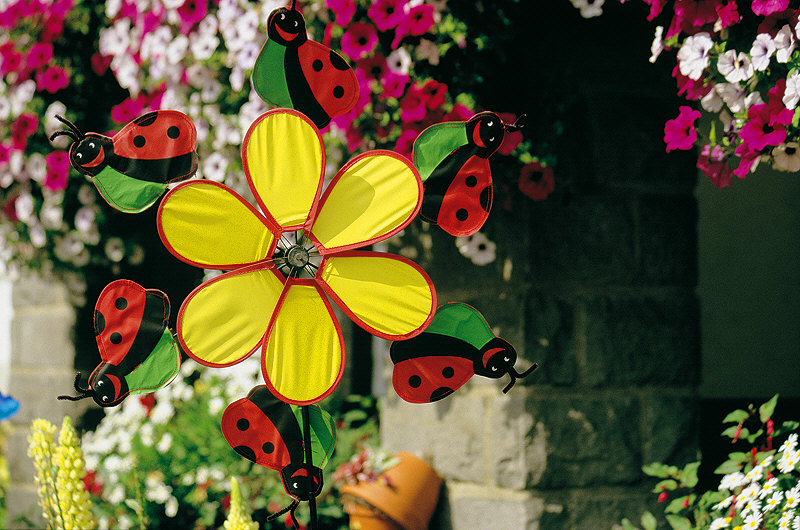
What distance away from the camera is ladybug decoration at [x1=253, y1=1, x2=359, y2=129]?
121 cm

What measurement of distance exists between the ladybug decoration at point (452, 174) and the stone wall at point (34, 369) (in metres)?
1.98

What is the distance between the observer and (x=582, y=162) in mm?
1895

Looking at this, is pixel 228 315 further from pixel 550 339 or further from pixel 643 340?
pixel 643 340

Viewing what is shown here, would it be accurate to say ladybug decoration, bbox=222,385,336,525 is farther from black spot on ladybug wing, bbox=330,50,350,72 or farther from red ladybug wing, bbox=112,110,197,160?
black spot on ladybug wing, bbox=330,50,350,72

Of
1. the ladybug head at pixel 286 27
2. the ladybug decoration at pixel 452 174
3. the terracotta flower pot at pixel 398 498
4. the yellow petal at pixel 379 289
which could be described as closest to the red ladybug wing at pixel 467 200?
the ladybug decoration at pixel 452 174

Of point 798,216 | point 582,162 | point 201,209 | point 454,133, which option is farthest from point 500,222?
point 798,216

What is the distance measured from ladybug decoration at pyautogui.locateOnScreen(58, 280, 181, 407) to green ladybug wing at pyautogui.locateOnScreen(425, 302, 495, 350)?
1.30 ft

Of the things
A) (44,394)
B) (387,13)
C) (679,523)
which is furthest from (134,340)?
(44,394)

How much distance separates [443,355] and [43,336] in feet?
7.24

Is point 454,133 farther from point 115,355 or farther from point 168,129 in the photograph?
point 115,355

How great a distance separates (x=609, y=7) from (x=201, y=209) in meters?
1.15

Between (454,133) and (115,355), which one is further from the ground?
(454,133)

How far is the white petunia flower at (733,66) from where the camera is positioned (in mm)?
1332

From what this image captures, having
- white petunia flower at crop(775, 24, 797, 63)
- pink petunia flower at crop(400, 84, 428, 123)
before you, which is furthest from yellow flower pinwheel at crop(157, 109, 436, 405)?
white petunia flower at crop(775, 24, 797, 63)
